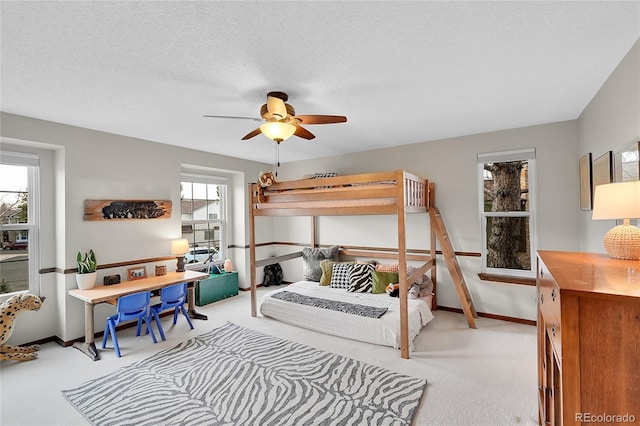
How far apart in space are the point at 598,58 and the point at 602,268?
1591 millimetres

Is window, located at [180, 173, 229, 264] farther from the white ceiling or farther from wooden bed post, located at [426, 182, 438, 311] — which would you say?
wooden bed post, located at [426, 182, 438, 311]

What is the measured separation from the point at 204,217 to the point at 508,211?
4.78 metres

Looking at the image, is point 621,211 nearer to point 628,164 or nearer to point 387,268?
point 628,164

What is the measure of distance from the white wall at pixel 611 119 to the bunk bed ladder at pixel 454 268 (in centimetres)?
132

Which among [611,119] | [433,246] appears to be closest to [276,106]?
[611,119]

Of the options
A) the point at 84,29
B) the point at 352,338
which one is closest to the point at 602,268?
the point at 352,338

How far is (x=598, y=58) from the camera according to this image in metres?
1.98

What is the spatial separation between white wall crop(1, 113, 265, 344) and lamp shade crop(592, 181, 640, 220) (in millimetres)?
4555

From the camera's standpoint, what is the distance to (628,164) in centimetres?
192

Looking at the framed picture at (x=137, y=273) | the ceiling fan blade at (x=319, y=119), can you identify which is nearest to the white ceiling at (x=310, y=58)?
the ceiling fan blade at (x=319, y=119)

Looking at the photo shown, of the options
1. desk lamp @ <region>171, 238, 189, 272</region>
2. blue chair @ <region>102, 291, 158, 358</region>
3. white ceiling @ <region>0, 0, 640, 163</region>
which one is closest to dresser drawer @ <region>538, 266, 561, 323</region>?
white ceiling @ <region>0, 0, 640, 163</region>

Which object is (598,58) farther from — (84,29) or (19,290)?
(19,290)

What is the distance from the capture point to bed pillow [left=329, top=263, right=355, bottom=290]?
4352 millimetres

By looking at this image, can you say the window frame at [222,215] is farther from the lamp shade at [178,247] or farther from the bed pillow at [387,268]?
the bed pillow at [387,268]
